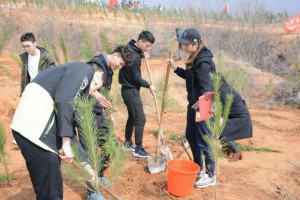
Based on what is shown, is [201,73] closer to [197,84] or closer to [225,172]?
[197,84]

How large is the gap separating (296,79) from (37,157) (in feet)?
25.1

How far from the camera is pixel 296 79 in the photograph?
8.04 m

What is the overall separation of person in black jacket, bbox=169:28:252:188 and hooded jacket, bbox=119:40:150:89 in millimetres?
529

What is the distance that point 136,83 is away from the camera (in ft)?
13.2

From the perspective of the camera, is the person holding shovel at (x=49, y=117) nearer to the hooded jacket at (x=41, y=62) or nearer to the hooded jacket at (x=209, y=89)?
the hooded jacket at (x=209, y=89)

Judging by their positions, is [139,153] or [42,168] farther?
[139,153]

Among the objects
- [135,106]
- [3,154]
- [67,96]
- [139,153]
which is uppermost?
[67,96]

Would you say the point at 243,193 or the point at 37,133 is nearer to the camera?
the point at 37,133

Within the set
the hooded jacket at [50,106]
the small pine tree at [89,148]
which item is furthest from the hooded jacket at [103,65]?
the hooded jacket at [50,106]

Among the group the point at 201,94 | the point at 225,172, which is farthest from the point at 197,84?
the point at 225,172

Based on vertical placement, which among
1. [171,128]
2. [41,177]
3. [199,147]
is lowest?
[171,128]

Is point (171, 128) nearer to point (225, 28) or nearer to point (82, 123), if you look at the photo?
point (82, 123)

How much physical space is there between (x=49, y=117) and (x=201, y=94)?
168 cm

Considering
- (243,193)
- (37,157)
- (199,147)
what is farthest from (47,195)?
(243,193)
